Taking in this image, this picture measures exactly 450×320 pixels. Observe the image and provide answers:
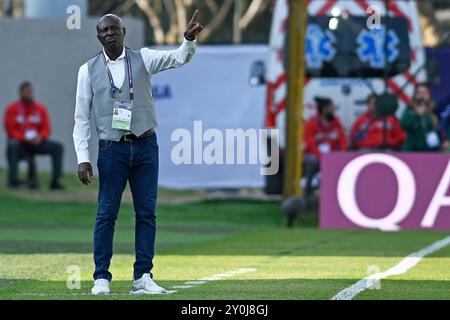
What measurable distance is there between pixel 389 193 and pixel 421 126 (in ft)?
9.74

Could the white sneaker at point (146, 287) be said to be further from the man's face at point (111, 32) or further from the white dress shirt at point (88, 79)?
the man's face at point (111, 32)

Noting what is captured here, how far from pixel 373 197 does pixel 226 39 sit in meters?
12.0

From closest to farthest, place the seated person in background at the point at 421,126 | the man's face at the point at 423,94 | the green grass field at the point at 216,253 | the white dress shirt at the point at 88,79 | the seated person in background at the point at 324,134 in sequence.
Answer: the white dress shirt at the point at 88,79
the green grass field at the point at 216,253
the seated person in background at the point at 421,126
the seated person in background at the point at 324,134
the man's face at the point at 423,94

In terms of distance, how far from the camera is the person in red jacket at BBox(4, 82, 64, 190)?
2702 cm

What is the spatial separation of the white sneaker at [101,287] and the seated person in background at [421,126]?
508 inches

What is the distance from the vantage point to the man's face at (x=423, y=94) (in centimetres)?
2488

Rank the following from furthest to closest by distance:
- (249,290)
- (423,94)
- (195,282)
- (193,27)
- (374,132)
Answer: (423,94) < (374,132) < (195,282) < (249,290) < (193,27)

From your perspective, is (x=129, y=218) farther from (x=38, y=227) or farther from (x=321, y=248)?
(x=321, y=248)

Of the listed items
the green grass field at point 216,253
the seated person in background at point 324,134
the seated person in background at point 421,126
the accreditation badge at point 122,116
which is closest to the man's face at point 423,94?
the seated person in background at point 421,126

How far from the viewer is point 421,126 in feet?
79.8

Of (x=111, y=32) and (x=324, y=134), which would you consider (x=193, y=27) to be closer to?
(x=111, y=32)

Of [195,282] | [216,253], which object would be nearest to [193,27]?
[195,282]

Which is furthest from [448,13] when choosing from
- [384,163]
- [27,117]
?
[384,163]

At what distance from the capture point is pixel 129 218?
24.3 m
